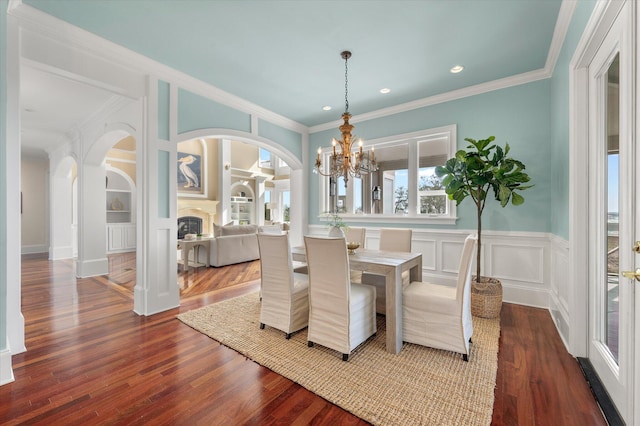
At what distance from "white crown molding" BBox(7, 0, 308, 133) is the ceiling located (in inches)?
→ 3.4

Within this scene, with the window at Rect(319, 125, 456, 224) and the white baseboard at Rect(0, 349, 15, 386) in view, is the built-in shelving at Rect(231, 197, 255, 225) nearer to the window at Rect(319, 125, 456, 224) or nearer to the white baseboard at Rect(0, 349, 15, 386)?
the window at Rect(319, 125, 456, 224)

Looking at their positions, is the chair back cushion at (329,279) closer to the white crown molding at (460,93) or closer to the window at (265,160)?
the white crown molding at (460,93)

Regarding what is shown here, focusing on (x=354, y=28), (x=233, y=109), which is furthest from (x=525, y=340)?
(x=233, y=109)

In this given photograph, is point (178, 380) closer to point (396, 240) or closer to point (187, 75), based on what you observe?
point (396, 240)

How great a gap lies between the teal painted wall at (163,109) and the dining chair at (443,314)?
10.6ft

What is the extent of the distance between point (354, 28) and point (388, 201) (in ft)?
9.29

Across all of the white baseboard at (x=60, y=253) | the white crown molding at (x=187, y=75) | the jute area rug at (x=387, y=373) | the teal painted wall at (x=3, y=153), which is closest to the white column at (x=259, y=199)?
the white baseboard at (x=60, y=253)

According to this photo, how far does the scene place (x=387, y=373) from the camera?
2043 mm

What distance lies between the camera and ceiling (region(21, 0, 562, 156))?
234 cm

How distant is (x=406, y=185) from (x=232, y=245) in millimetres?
3755

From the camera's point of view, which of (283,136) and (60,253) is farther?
(60,253)

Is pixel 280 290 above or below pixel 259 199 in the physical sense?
below

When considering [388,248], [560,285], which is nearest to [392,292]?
[388,248]

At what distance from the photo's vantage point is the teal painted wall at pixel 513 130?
11.1ft
